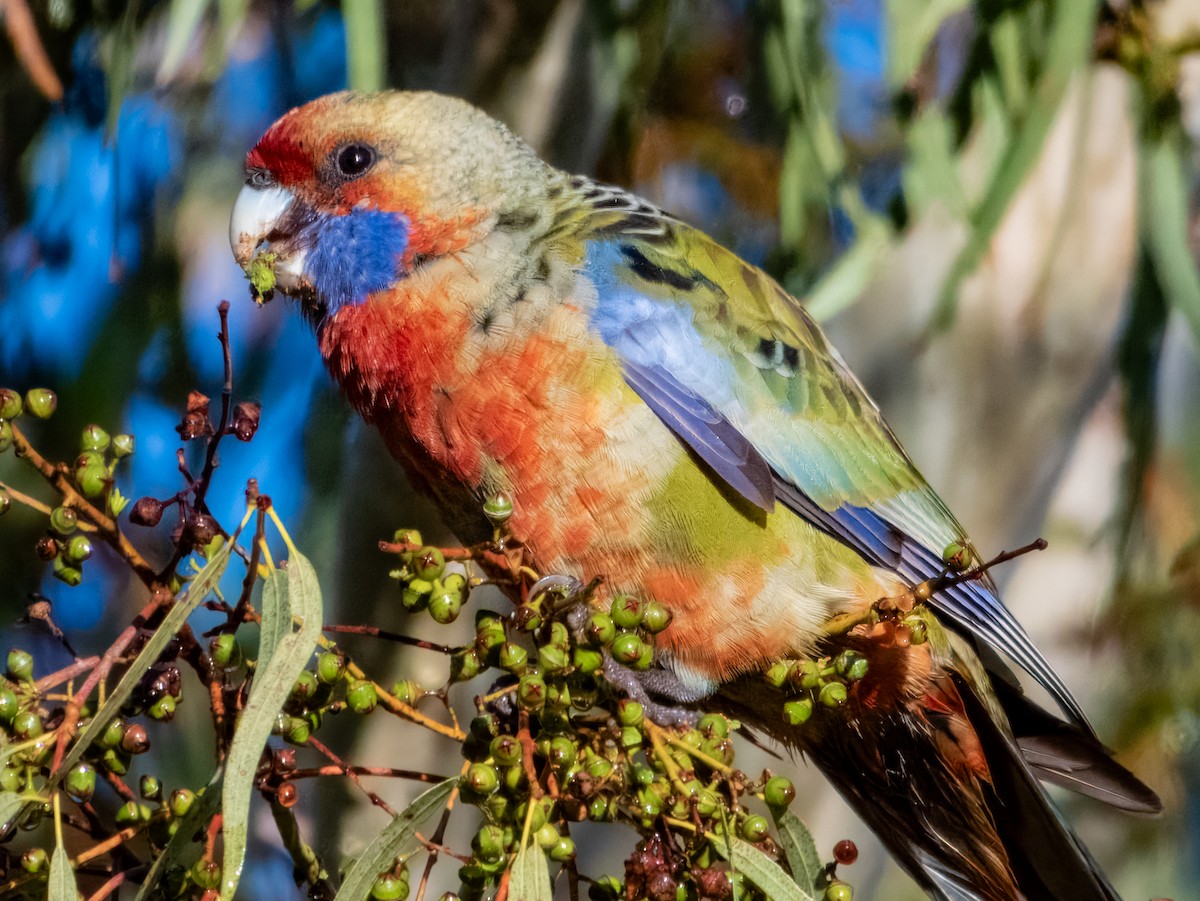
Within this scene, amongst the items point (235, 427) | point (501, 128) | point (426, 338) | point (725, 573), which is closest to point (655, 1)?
point (501, 128)

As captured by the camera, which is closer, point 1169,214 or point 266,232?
point 266,232

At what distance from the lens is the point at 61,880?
2.66 ft

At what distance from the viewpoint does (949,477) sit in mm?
2348

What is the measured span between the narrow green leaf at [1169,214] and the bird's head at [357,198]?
4.42 ft

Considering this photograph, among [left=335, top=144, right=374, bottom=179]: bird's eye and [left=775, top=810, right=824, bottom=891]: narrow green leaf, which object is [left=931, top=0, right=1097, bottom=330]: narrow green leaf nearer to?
[left=335, top=144, right=374, bottom=179]: bird's eye

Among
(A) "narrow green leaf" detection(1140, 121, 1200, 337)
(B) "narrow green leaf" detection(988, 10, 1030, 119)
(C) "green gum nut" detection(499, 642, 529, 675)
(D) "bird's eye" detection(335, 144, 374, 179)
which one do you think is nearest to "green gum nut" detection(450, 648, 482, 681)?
(C) "green gum nut" detection(499, 642, 529, 675)

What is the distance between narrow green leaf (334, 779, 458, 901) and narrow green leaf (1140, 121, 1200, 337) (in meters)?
1.79

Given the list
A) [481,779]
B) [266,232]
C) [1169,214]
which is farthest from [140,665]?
[1169,214]

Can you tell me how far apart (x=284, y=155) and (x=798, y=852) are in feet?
3.55

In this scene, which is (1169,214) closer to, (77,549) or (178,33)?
(178,33)

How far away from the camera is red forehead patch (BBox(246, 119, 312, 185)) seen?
4.70ft

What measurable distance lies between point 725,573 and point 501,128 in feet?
2.48

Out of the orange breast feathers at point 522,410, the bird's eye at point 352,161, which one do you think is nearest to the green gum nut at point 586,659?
the orange breast feathers at point 522,410

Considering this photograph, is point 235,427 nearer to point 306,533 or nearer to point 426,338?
point 426,338
